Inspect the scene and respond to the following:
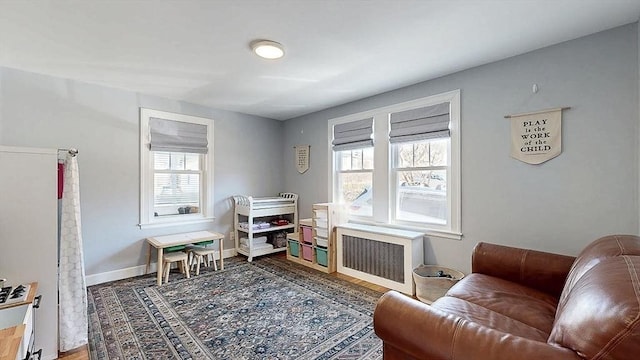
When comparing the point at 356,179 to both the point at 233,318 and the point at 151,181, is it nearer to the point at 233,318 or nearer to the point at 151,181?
the point at 233,318

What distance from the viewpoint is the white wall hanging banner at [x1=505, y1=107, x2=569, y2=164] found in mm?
2350

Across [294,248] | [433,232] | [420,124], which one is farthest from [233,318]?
[420,124]

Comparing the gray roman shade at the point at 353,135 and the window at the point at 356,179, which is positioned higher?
the gray roman shade at the point at 353,135

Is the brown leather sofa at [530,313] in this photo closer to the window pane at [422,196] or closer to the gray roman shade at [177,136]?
the window pane at [422,196]

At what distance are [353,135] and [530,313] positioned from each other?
2777mm

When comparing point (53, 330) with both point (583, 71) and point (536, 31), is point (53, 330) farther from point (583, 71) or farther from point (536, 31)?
point (583, 71)

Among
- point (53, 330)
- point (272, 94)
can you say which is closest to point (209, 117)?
Result: point (272, 94)

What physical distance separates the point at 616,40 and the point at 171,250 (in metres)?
4.76

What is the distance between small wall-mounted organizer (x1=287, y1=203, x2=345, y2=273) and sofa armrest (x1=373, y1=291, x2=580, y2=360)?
238 centimetres

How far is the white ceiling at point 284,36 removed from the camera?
184 cm

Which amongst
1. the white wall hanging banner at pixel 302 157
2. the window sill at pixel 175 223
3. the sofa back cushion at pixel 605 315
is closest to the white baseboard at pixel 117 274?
the window sill at pixel 175 223

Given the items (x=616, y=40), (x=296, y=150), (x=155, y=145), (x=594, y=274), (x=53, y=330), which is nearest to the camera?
(x=594, y=274)

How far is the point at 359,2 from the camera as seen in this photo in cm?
179

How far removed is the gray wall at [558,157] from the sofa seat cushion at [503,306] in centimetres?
79
